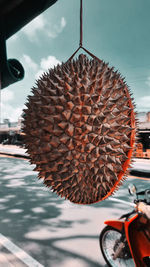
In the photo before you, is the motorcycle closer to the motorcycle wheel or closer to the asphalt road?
the motorcycle wheel

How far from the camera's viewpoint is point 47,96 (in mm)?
620

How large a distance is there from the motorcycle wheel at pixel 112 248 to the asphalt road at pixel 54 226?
4.3 inches

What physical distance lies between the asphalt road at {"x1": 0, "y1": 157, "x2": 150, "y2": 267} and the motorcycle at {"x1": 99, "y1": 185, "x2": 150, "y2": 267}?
0.57 ft

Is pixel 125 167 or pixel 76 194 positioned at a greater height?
pixel 125 167

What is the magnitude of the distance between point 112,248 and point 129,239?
0.50 m

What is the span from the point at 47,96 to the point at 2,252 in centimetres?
255

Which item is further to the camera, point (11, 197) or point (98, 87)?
point (11, 197)

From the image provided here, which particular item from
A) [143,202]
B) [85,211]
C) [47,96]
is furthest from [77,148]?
[85,211]

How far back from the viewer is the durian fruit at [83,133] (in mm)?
586

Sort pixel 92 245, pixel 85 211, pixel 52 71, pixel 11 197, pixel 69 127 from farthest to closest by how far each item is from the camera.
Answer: pixel 11 197 → pixel 85 211 → pixel 92 245 → pixel 52 71 → pixel 69 127

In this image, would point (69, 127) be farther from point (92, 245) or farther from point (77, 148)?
point (92, 245)

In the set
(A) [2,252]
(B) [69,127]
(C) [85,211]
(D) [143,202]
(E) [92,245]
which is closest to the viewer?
(B) [69,127]

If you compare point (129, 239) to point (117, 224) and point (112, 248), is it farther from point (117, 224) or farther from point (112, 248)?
point (112, 248)

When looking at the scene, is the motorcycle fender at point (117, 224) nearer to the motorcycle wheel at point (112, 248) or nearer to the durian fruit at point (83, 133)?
the motorcycle wheel at point (112, 248)
